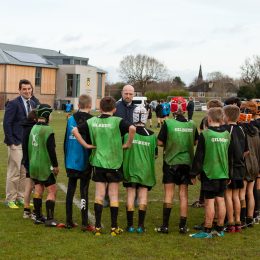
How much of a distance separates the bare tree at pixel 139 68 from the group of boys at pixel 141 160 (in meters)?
95.3

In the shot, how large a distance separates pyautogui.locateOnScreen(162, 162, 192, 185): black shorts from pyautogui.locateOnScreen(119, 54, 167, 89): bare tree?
95.5 meters

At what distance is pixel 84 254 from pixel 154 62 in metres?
99.2

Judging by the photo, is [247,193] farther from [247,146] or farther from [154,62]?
[154,62]

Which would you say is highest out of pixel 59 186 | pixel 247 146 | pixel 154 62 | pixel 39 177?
pixel 154 62

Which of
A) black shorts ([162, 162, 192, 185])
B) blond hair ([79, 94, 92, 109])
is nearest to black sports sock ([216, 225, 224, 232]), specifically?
black shorts ([162, 162, 192, 185])

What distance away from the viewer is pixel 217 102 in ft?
26.8

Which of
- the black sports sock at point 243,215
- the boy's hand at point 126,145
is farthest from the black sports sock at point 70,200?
the black sports sock at point 243,215

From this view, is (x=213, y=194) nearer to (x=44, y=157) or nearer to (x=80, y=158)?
(x=80, y=158)

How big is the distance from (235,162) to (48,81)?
7376 cm

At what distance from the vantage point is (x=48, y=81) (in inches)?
3127

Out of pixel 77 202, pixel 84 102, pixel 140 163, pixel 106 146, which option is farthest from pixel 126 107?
pixel 77 202

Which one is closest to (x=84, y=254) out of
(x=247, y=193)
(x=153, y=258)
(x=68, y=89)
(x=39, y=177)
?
(x=153, y=258)

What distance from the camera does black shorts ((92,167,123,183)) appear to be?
716 centimetres

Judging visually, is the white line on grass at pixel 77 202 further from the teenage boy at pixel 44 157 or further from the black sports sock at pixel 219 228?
the black sports sock at pixel 219 228
